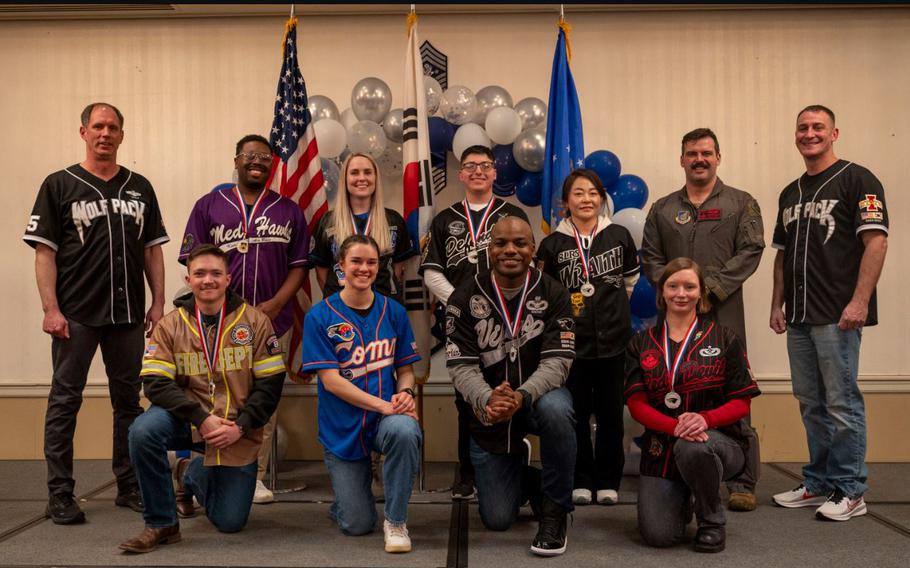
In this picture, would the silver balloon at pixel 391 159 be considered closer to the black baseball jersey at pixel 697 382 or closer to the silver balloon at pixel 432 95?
the silver balloon at pixel 432 95

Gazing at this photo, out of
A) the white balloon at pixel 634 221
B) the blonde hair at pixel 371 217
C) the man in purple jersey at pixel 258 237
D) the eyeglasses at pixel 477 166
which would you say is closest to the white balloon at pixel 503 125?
the eyeglasses at pixel 477 166

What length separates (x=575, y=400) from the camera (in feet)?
11.9

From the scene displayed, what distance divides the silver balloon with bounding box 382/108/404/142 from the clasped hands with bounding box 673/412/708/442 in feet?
7.53

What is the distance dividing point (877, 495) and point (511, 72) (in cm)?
317

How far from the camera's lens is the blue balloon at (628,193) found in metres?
4.52

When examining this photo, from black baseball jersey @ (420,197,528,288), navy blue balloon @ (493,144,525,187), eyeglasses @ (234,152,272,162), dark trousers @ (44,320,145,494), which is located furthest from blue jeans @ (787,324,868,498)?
dark trousers @ (44,320,145,494)

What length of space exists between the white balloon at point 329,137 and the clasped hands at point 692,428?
2.47m

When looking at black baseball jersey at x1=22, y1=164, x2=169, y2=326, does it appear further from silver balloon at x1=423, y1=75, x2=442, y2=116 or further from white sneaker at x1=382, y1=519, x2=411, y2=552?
silver balloon at x1=423, y1=75, x2=442, y2=116

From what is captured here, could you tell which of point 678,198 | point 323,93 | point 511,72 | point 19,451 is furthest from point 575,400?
point 19,451

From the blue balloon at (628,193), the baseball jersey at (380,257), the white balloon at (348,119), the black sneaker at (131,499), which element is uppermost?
the white balloon at (348,119)

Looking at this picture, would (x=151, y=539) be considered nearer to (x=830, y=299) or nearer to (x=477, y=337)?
(x=477, y=337)

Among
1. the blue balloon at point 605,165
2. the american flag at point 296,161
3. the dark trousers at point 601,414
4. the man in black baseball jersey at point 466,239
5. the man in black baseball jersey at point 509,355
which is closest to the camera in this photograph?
the man in black baseball jersey at point 509,355

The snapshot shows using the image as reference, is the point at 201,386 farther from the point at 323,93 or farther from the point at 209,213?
the point at 323,93

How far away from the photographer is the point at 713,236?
374cm
